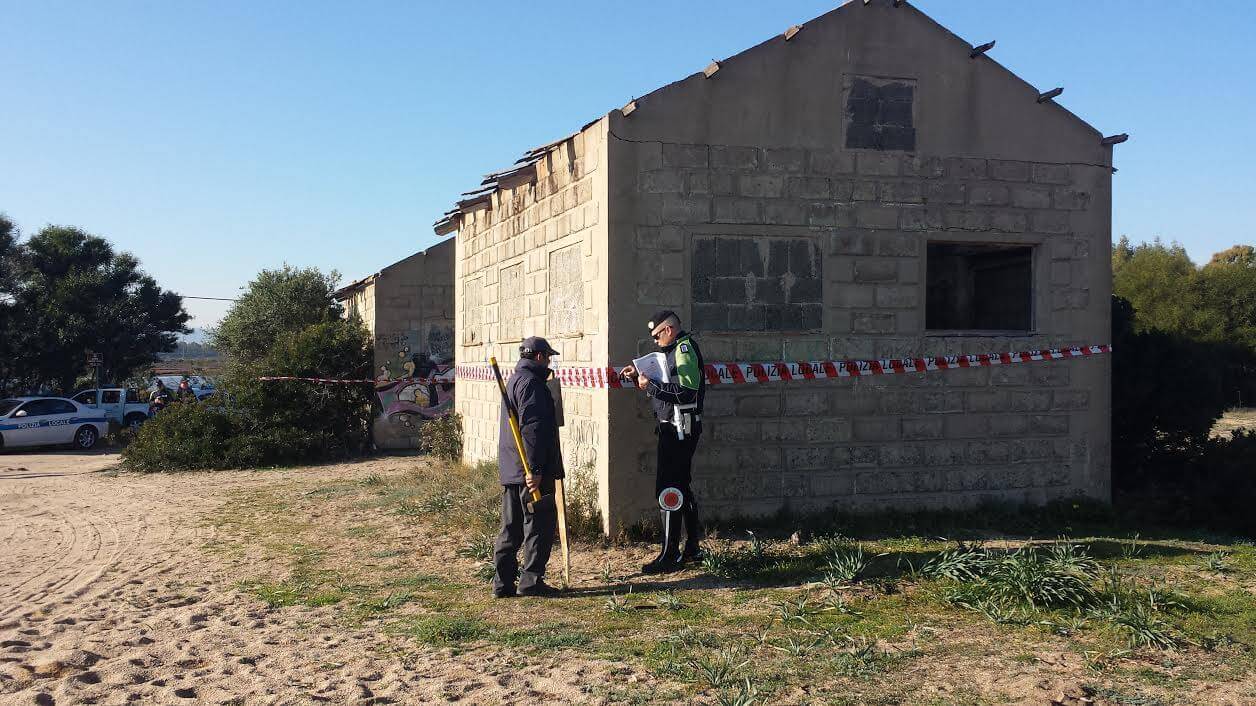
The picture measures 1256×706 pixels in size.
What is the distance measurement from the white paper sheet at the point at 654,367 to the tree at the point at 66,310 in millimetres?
27978

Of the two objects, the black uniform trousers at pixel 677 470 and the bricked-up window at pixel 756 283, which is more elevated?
the bricked-up window at pixel 756 283

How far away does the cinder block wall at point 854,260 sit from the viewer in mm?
8734

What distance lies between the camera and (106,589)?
295 inches

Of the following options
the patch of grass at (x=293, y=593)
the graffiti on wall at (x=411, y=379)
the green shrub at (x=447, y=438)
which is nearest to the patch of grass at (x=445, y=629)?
the patch of grass at (x=293, y=593)

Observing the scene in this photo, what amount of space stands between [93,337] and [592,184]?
27659mm

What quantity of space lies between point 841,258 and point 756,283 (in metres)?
0.90

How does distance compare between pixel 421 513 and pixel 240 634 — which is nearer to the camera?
pixel 240 634

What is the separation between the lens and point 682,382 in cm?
748

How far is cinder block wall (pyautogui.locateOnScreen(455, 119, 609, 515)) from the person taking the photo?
348 inches

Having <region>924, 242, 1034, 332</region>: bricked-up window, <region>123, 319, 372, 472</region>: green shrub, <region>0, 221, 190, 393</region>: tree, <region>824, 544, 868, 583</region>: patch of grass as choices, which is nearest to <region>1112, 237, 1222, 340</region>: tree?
<region>924, 242, 1034, 332</region>: bricked-up window

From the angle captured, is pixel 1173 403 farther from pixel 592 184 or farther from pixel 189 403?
pixel 189 403

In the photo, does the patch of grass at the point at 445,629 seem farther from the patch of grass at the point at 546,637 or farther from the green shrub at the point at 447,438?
the green shrub at the point at 447,438

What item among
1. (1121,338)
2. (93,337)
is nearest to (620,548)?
(1121,338)

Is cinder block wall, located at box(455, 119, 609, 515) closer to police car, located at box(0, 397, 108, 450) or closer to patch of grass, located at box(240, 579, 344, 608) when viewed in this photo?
patch of grass, located at box(240, 579, 344, 608)
